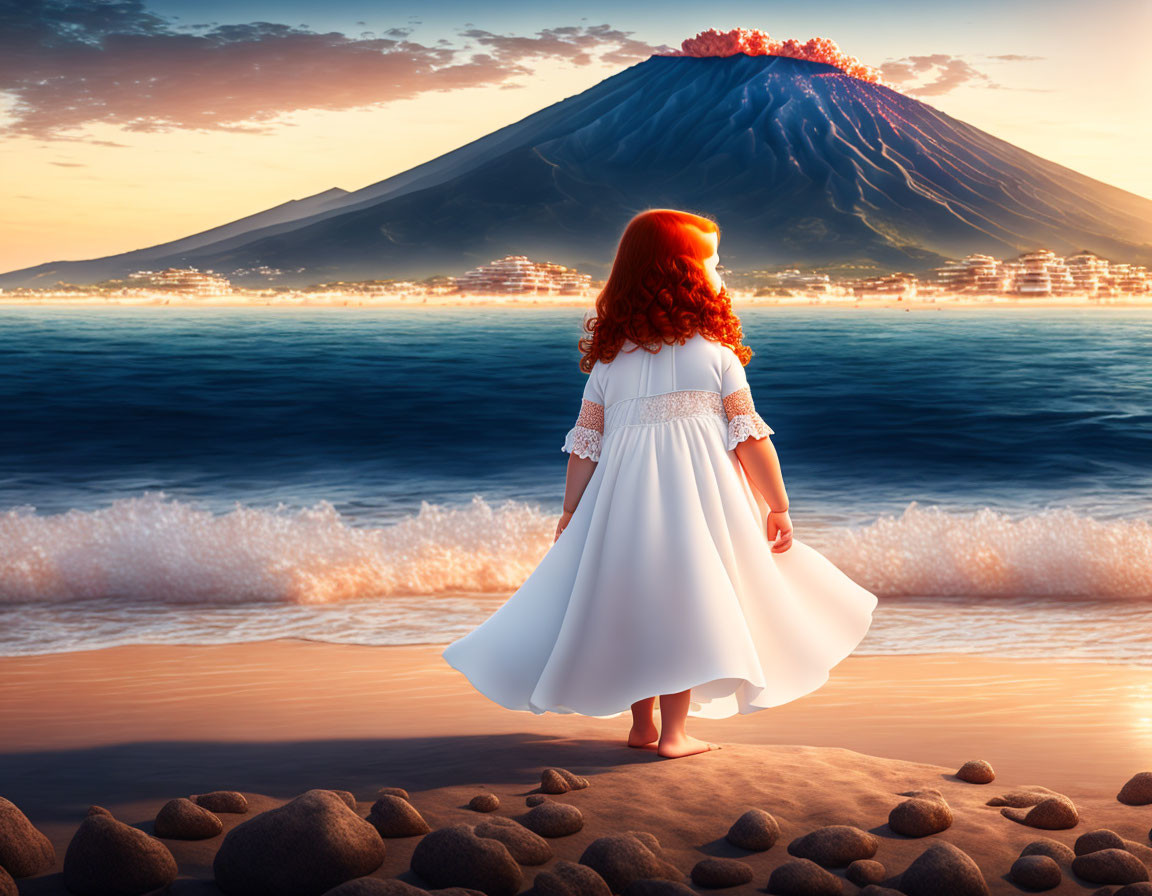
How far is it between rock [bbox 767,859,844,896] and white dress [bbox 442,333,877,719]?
71 centimetres

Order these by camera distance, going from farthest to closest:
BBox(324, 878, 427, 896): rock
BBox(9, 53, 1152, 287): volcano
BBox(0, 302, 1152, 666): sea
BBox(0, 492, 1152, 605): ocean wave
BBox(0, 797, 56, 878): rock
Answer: BBox(9, 53, 1152, 287): volcano
BBox(0, 492, 1152, 605): ocean wave
BBox(0, 302, 1152, 666): sea
BBox(0, 797, 56, 878): rock
BBox(324, 878, 427, 896): rock

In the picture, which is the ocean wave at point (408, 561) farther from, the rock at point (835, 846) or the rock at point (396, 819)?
the rock at point (835, 846)

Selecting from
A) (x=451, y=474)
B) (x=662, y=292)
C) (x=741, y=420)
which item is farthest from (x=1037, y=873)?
(x=451, y=474)

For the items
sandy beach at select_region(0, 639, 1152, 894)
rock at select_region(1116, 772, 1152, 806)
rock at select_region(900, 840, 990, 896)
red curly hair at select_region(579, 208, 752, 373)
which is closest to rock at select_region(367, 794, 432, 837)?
sandy beach at select_region(0, 639, 1152, 894)

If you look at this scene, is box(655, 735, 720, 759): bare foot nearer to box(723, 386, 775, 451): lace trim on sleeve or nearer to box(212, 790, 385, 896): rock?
box(723, 386, 775, 451): lace trim on sleeve

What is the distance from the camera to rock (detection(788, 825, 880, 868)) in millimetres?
2473

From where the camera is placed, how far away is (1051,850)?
8.20 ft

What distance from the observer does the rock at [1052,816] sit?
9.01 feet

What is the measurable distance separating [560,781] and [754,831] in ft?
1.95

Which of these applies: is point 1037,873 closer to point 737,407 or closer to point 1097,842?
point 1097,842

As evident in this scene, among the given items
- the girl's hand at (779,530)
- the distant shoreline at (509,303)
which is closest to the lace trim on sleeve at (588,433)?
the girl's hand at (779,530)

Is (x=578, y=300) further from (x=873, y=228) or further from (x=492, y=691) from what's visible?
(x=492, y=691)

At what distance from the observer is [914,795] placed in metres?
2.96

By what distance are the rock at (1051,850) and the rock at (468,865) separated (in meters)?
1.18
